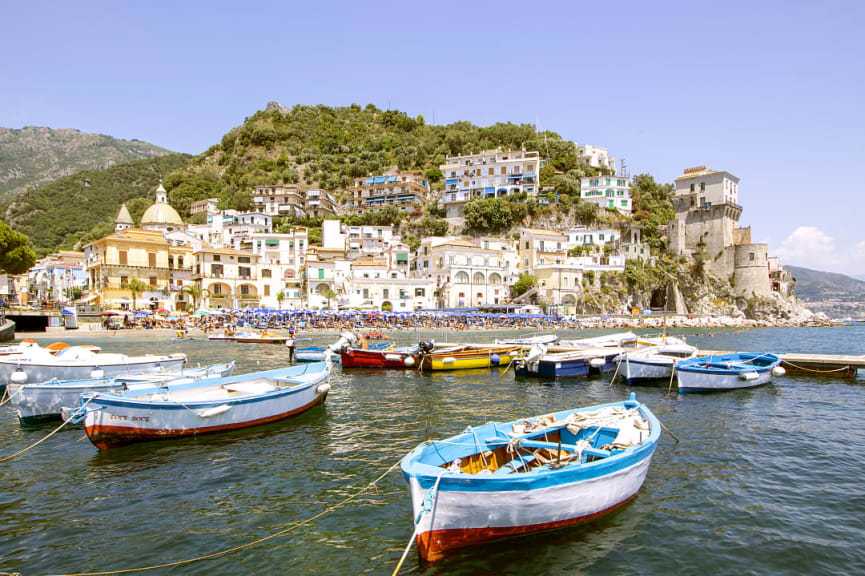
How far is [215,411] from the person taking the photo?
12.7 m

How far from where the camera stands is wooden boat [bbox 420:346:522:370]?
25000 mm

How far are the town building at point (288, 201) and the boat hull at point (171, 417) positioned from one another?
7570cm

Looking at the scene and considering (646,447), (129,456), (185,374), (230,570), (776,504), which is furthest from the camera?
(185,374)

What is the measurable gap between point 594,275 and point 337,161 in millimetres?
62747

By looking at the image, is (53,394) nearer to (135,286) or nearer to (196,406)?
(196,406)

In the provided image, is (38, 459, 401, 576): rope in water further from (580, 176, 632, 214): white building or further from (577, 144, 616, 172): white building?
(577, 144, 616, 172): white building

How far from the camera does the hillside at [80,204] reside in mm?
96125

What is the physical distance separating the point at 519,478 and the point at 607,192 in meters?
81.5

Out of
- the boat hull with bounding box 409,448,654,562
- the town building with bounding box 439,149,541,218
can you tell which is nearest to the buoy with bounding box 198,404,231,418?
the boat hull with bounding box 409,448,654,562

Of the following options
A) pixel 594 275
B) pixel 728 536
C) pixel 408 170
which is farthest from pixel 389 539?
pixel 408 170

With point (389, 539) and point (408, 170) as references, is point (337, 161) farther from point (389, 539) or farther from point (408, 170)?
point (389, 539)

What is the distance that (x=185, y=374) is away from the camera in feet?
56.8

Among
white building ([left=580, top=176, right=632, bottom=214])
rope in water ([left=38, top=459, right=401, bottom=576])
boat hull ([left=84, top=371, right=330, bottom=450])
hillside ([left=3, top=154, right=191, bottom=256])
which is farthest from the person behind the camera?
hillside ([left=3, top=154, right=191, bottom=256])

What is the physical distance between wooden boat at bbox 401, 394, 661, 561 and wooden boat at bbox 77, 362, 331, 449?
7.61 metres
